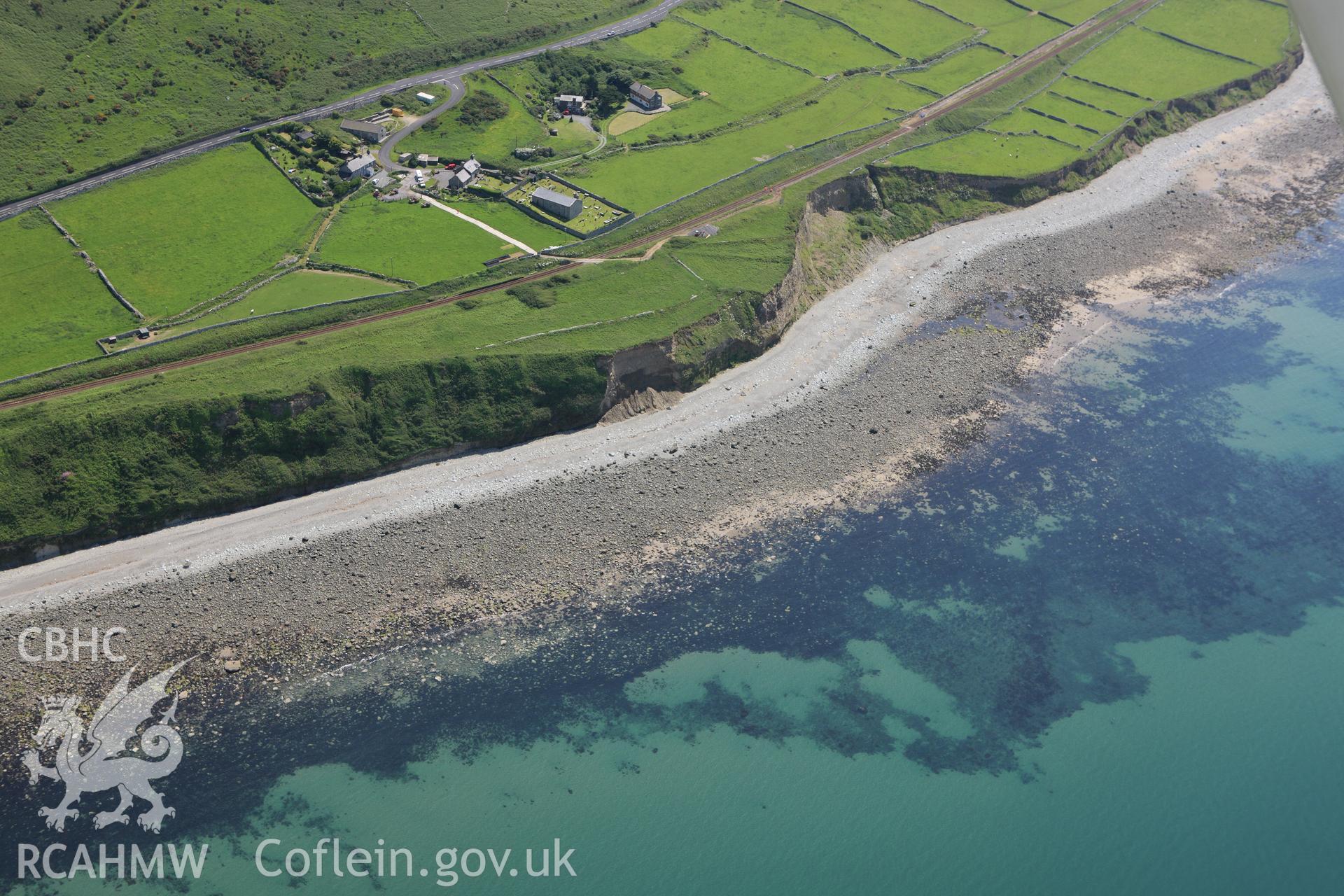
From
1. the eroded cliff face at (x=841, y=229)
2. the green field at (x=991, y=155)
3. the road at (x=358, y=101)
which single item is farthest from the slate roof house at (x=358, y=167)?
the green field at (x=991, y=155)

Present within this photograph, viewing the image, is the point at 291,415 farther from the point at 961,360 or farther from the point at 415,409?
the point at 961,360

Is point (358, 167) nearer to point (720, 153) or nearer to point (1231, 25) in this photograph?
point (720, 153)

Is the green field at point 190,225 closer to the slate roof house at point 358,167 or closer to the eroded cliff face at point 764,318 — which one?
the slate roof house at point 358,167

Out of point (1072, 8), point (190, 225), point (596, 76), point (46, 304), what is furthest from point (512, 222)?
point (1072, 8)

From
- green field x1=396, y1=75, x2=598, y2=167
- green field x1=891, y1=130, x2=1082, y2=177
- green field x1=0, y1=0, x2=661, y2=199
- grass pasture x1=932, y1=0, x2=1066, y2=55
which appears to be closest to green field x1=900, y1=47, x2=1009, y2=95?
grass pasture x1=932, y1=0, x2=1066, y2=55

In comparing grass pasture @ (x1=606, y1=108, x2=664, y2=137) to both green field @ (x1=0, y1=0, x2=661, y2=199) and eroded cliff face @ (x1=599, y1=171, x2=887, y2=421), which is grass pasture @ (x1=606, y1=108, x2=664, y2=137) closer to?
green field @ (x1=0, y1=0, x2=661, y2=199)
